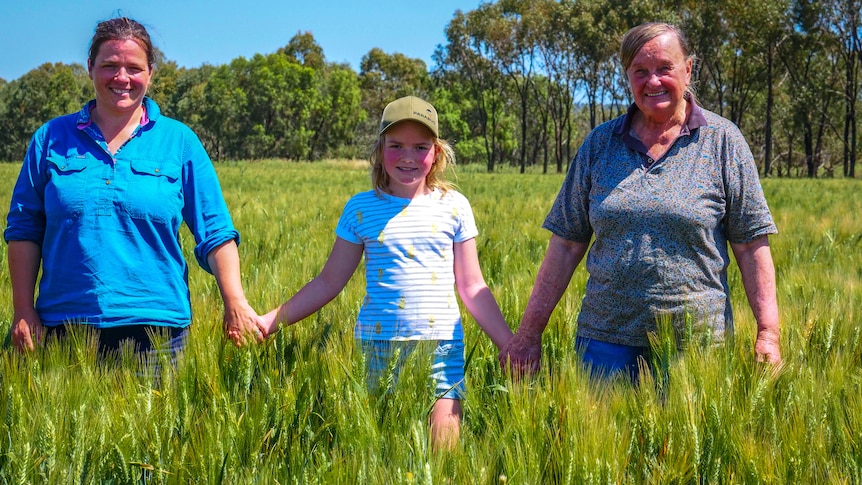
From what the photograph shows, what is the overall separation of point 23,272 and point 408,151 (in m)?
1.35

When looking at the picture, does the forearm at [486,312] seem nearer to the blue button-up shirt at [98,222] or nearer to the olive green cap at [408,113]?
the olive green cap at [408,113]

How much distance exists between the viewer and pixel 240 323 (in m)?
2.44

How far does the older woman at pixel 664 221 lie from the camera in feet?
7.97

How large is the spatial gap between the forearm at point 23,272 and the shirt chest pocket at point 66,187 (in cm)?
15

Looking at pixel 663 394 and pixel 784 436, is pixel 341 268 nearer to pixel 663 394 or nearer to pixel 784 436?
pixel 663 394

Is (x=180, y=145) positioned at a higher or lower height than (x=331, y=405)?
higher

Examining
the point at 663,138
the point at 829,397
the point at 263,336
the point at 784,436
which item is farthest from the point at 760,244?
the point at 263,336

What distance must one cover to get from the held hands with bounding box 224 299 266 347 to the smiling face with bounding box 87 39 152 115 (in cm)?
76

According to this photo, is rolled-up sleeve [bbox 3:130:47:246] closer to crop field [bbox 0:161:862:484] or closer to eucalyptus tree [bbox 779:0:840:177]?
crop field [bbox 0:161:862:484]

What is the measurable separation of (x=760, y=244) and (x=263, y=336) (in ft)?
5.55

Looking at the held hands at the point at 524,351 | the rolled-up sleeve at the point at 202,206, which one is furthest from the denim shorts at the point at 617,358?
the rolled-up sleeve at the point at 202,206

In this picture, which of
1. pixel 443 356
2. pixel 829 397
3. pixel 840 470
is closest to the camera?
pixel 840 470

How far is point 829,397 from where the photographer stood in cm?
187

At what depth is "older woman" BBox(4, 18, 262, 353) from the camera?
2412 millimetres
